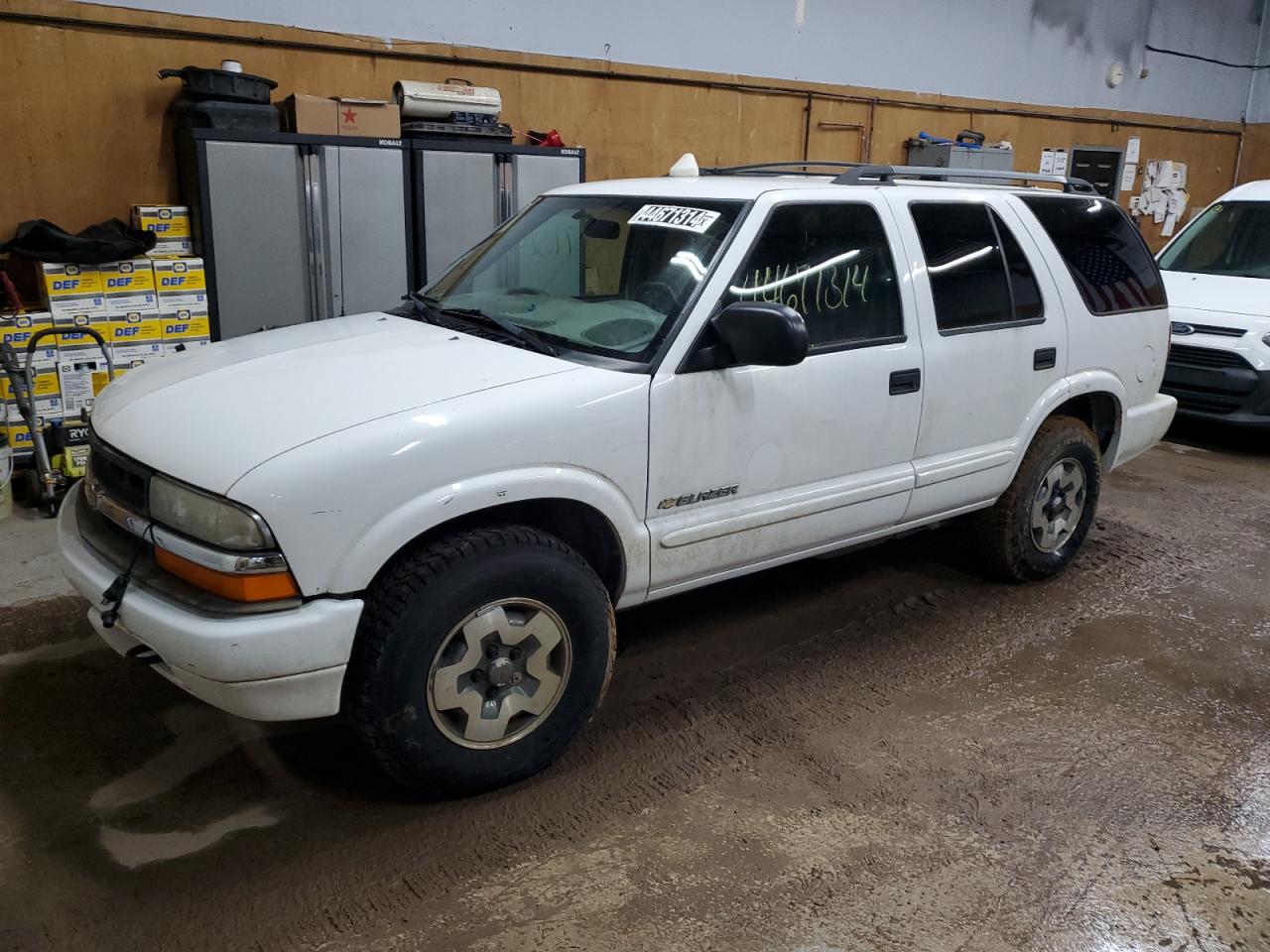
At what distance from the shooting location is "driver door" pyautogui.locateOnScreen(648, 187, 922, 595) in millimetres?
3223

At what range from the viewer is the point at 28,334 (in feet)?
19.0

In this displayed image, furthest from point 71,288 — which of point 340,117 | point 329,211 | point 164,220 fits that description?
point 340,117

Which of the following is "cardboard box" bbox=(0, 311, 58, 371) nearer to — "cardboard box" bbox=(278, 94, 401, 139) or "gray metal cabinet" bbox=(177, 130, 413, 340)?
"gray metal cabinet" bbox=(177, 130, 413, 340)

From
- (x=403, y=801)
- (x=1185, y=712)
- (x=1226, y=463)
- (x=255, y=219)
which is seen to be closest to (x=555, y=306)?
(x=403, y=801)

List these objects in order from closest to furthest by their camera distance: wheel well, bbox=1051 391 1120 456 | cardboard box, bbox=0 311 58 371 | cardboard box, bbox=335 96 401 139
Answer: wheel well, bbox=1051 391 1120 456, cardboard box, bbox=0 311 58 371, cardboard box, bbox=335 96 401 139

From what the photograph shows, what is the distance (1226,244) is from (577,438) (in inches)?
311

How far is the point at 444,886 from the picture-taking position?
264 centimetres

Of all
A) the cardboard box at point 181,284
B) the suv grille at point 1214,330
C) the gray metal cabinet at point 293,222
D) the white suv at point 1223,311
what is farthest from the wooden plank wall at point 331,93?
the suv grille at point 1214,330

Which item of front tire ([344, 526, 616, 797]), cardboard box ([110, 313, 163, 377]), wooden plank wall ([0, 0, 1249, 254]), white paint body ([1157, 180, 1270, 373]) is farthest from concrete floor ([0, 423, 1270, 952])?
white paint body ([1157, 180, 1270, 373])

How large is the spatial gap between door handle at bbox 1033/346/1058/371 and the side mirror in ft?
5.50

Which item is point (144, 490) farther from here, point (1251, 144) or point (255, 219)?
point (1251, 144)

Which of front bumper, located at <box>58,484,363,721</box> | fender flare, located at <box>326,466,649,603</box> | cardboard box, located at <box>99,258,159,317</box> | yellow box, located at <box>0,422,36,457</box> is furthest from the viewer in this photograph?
cardboard box, located at <box>99,258,159,317</box>

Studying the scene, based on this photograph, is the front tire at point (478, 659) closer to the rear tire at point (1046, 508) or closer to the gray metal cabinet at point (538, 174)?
the rear tire at point (1046, 508)

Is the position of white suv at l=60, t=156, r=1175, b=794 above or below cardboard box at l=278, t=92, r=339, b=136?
below
